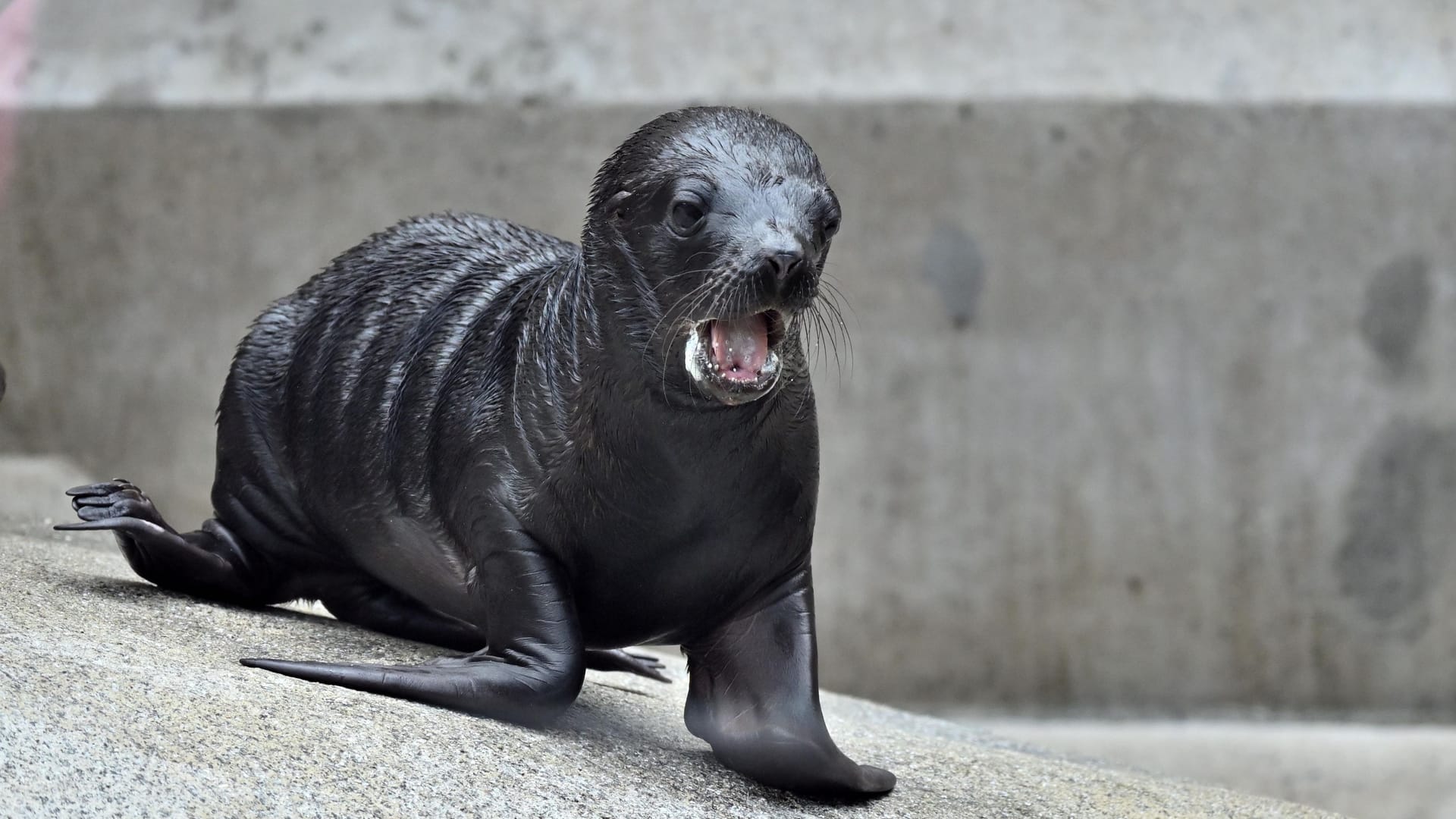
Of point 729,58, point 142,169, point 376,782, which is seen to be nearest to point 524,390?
point 376,782

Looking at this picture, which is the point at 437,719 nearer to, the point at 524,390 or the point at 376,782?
the point at 376,782

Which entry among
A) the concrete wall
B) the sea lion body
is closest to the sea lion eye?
the sea lion body

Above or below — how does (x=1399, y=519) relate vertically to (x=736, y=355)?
Result: above

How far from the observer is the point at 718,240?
2.55 meters

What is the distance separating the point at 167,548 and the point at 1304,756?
3879 millimetres

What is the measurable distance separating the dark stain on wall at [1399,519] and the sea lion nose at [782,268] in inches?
150

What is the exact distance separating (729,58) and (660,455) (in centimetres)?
325

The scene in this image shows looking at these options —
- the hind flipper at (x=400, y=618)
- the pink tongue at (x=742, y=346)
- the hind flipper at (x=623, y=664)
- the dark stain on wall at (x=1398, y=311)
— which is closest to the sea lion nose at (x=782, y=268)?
the pink tongue at (x=742, y=346)

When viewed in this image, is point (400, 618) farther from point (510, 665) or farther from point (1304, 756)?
point (1304, 756)

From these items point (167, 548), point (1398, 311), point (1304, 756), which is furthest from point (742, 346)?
point (1398, 311)

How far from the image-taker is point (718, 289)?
2.49 metres

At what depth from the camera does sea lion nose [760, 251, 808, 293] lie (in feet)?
8.04

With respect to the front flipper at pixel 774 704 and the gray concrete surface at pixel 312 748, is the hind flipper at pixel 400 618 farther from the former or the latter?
the front flipper at pixel 774 704

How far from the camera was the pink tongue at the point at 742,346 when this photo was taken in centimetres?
254
